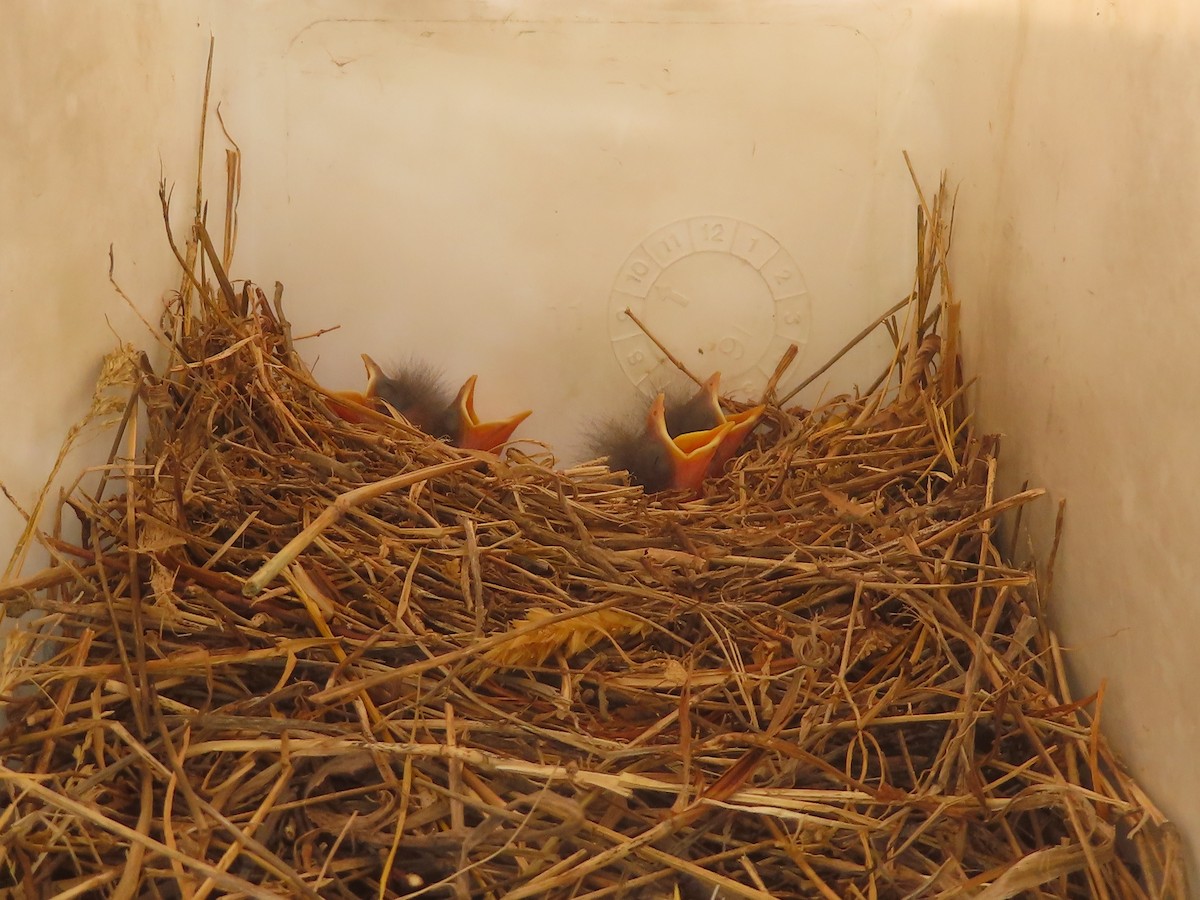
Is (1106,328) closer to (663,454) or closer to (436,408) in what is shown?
(663,454)

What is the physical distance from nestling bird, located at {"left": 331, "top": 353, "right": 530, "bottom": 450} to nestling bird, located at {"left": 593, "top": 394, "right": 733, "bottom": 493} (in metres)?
0.16

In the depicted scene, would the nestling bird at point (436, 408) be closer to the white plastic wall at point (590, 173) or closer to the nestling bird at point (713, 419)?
the white plastic wall at point (590, 173)

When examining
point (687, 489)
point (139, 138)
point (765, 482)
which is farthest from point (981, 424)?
point (139, 138)

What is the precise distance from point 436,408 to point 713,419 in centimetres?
40

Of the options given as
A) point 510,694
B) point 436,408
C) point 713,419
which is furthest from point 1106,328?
point 436,408

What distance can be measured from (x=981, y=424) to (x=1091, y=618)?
37 cm

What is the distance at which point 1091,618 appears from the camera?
1.08 meters

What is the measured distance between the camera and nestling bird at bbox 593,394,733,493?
1.38 metres

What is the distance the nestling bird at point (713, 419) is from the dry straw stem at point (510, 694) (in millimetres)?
182

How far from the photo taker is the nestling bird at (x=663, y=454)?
1377 millimetres

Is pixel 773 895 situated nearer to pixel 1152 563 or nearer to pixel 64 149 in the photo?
pixel 1152 563

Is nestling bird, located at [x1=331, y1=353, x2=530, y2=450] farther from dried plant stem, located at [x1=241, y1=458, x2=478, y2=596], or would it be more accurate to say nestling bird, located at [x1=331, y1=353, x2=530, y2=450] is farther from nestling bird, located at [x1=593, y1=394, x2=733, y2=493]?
dried plant stem, located at [x1=241, y1=458, x2=478, y2=596]

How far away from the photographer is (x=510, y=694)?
3.26ft

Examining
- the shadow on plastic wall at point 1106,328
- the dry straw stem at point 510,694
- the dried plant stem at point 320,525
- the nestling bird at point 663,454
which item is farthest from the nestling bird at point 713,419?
the dried plant stem at point 320,525
